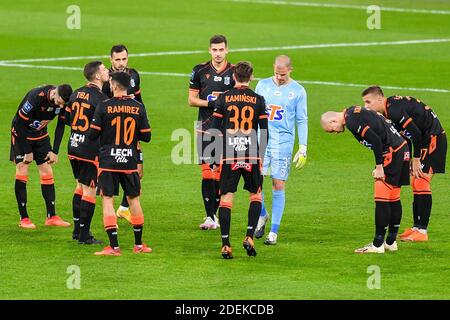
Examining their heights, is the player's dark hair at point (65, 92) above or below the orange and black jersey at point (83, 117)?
above

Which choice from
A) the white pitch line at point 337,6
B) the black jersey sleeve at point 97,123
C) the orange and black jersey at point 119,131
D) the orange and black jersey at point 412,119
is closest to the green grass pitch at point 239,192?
the orange and black jersey at point 119,131

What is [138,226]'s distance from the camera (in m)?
15.1

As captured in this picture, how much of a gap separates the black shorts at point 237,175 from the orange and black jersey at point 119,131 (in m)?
1.09

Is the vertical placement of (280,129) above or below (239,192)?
above

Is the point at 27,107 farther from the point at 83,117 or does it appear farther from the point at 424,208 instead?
the point at 424,208

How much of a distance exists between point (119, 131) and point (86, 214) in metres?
1.40

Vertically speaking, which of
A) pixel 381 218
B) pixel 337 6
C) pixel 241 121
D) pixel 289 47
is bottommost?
pixel 381 218

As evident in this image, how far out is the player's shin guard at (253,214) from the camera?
15.1 meters

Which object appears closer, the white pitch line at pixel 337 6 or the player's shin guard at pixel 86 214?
the player's shin guard at pixel 86 214

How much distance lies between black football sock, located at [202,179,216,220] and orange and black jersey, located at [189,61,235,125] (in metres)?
0.97

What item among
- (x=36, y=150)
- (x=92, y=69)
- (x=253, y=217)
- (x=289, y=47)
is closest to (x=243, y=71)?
(x=253, y=217)

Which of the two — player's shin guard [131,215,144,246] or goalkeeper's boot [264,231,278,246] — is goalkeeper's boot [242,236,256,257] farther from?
player's shin guard [131,215,144,246]

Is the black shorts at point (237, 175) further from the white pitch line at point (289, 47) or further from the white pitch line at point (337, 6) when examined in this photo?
the white pitch line at point (337, 6)
